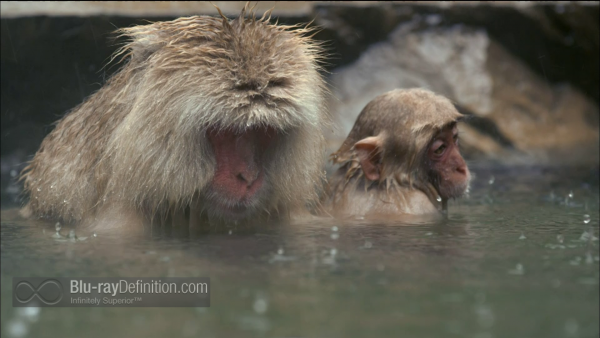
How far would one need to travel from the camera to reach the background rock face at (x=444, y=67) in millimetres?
6809

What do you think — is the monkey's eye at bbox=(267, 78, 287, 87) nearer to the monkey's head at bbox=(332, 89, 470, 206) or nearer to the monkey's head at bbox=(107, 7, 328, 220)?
the monkey's head at bbox=(107, 7, 328, 220)

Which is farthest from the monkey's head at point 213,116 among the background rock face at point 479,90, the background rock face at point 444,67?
the background rock face at point 479,90

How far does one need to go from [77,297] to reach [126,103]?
1.55 m

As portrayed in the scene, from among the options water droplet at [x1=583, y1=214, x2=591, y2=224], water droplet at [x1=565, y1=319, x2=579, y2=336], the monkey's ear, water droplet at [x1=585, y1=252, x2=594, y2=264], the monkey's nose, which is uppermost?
the monkey's ear

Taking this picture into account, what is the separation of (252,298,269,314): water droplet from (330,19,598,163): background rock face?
4.80 meters

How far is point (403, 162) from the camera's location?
14.9 ft

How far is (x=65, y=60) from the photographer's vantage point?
6840mm

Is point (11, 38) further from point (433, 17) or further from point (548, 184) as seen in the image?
point (548, 184)

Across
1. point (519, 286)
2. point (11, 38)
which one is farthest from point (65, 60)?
point (519, 286)

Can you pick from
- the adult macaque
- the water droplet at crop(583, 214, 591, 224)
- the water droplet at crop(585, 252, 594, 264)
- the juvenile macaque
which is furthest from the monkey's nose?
the water droplet at crop(585, 252, 594, 264)

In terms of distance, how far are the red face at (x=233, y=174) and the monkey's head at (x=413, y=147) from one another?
3.44 ft

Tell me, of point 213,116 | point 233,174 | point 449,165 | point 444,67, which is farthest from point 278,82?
point 444,67
